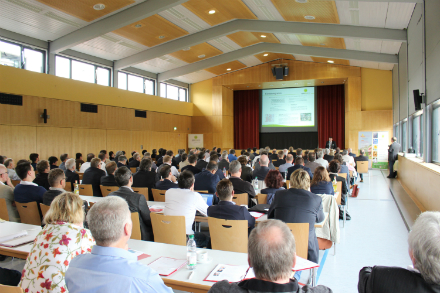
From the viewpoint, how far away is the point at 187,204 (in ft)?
12.9

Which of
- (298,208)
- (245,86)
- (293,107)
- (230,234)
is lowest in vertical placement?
(230,234)

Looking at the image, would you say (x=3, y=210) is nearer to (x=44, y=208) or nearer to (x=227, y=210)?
(x=44, y=208)

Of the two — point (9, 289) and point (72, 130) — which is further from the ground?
point (72, 130)

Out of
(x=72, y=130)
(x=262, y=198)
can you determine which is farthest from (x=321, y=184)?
(x=72, y=130)

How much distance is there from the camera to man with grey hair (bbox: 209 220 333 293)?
4.46 feet

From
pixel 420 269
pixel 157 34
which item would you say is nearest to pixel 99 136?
pixel 157 34

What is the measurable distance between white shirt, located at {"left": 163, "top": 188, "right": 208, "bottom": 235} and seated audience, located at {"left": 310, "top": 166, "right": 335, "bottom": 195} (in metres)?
2.10

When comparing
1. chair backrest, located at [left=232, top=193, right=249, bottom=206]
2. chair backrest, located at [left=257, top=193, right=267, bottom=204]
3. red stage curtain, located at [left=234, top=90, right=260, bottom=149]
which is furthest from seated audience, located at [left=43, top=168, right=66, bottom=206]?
red stage curtain, located at [left=234, top=90, right=260, bottom=149]

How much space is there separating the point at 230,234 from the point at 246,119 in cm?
1840

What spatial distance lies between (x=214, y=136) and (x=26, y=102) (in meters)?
11.0

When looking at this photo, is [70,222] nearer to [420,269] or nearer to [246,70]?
[420,269]

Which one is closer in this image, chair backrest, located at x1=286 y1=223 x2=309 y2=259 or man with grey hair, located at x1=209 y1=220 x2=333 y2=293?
man with grey hair, located at x1=209 y1=220 x2=333 y2=293

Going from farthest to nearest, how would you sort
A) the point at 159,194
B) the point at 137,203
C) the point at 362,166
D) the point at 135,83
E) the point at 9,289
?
the point at 135,83 < the point at 362,166 < the point at 159,194 < the point at 137,203 < the point at 9,289

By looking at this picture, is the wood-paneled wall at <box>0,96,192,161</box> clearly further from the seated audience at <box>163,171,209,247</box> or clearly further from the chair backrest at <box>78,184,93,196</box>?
the seated audience at <box>163,171,209,247</box>
